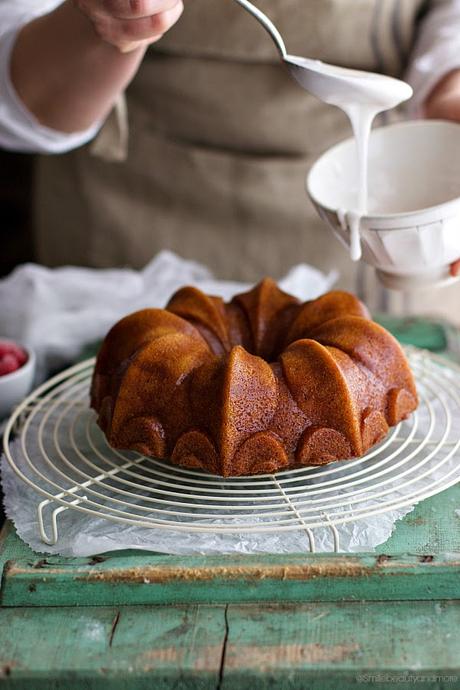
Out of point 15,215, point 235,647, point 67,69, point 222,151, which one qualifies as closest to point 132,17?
point 67,69

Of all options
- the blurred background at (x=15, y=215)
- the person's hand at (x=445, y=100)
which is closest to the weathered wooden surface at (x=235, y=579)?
the person's hand at (x=445, y=100)

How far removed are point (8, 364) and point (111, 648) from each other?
0.81 metres

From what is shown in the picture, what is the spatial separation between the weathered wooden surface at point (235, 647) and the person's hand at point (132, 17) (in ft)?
3.00

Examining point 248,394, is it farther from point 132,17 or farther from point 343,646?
point 132,17

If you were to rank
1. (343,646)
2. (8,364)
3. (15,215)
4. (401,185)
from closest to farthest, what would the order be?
(343,646)
(401,185)
(8,364)
(15,215)

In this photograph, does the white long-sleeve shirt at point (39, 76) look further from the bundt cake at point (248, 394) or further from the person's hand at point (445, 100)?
the bundt cake at point (248, 394)

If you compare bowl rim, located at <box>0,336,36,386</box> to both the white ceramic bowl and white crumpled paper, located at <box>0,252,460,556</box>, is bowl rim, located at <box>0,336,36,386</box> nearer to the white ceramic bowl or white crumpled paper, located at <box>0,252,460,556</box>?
white crumpled paper, located at <box>0,252,460,556</box>

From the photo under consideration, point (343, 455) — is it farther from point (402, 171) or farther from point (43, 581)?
point (402, 171)

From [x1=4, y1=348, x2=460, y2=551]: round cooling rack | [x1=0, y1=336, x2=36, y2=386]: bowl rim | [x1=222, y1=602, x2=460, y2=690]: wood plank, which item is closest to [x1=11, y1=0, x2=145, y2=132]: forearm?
[x1=0, y1=336, x2=36, y2=386]: bowl rim

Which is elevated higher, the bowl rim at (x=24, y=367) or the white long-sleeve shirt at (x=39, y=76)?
the white long-sleeve shirt at (x=39, y=76)

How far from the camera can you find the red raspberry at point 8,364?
69.6 inches

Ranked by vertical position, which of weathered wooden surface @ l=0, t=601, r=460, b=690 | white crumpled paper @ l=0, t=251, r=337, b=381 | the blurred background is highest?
weathered wooden surface @ l=0, t=601, r=460, b=690

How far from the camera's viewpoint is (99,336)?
2.10 meters

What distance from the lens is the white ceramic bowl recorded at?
1.43 m
